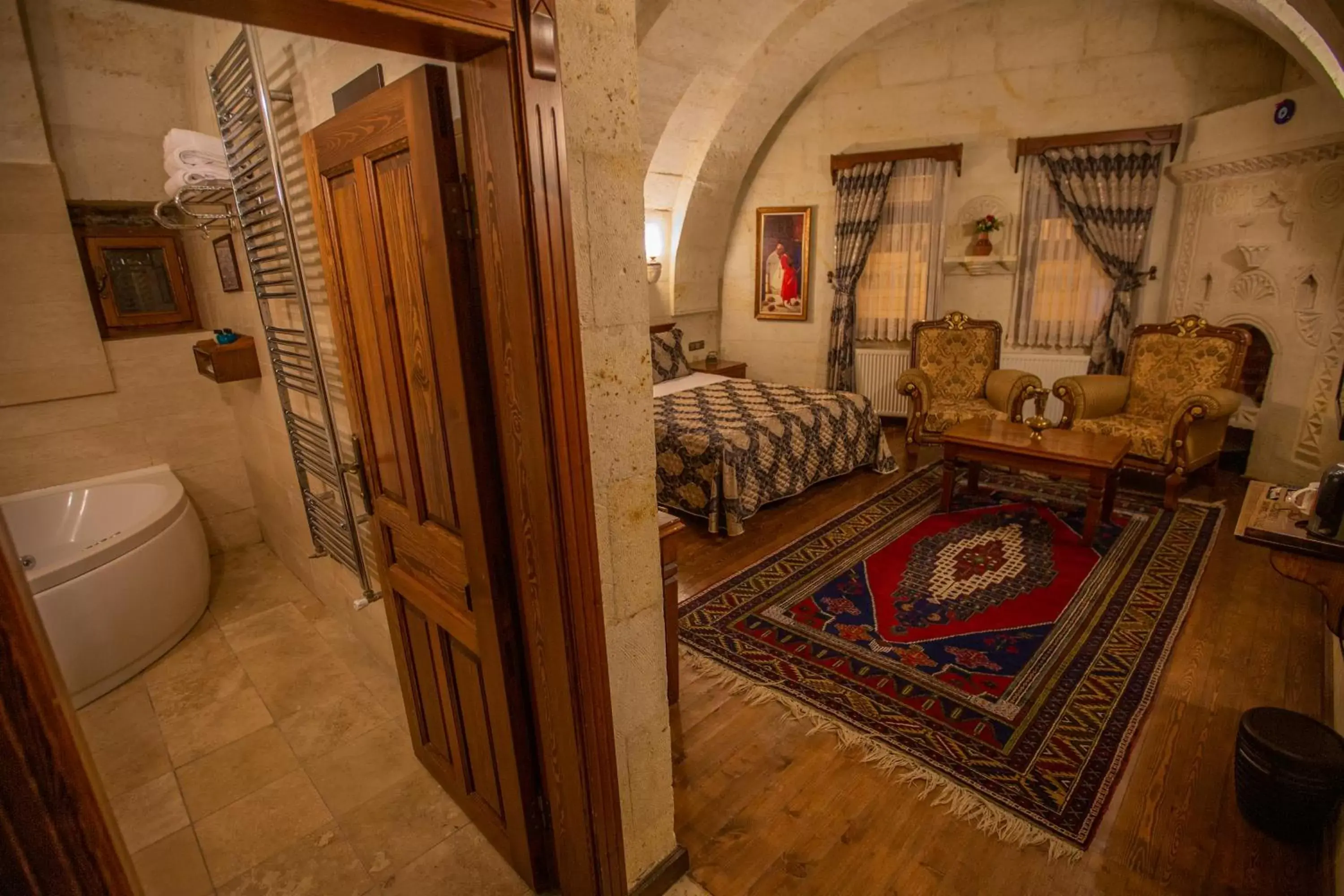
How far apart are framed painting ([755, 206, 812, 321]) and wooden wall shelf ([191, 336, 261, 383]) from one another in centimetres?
471

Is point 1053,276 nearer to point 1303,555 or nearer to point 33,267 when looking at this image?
point 1303,555

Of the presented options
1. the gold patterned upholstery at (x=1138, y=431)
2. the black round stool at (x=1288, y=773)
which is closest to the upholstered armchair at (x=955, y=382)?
the gold patterned upholstery at (x=1138, y=431)

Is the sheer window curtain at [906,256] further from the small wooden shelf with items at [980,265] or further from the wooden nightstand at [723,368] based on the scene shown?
the wooden nightstand at [723,368]

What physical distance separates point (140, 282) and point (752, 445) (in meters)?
3.40

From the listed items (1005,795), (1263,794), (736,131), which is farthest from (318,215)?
(736,131)

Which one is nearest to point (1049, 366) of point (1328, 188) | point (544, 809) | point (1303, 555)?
point (1328, 188)

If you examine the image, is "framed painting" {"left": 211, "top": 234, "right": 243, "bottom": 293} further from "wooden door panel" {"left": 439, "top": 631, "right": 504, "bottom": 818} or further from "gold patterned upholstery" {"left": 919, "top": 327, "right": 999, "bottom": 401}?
"gold patterned upholstery" {"left": 919, "top": 327, "right": 999, "bottom": 401}

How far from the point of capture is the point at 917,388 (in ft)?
15.3

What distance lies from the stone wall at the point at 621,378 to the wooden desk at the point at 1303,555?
164cm

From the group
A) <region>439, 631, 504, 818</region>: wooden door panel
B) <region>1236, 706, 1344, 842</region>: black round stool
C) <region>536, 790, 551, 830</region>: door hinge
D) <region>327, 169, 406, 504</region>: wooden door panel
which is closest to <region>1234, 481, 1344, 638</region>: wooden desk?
<region>1236, 706, 1344, 842</region>: black round stool

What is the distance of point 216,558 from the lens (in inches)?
142

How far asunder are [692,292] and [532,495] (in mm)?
5331

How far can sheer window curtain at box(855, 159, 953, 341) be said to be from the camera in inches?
215

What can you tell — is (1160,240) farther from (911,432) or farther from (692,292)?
(692,292)
